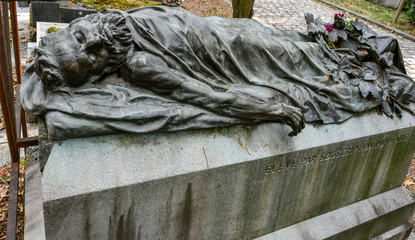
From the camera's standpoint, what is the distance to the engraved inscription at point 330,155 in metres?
3.04

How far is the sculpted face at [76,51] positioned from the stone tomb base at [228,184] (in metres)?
0.48

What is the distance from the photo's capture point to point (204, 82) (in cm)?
293

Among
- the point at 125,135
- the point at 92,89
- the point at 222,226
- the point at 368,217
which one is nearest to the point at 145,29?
the point at 92,89

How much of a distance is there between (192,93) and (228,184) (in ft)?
2.56

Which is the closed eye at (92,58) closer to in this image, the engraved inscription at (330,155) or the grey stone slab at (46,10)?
the engraved inscription at (330,155)

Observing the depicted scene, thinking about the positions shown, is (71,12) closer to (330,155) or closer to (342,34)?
(342,34)

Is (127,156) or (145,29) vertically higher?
(145,29)

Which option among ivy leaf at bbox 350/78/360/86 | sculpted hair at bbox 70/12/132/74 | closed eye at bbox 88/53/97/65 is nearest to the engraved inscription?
ivy leaf at bbox 350/78/360/86

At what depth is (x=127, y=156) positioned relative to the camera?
2426 mm

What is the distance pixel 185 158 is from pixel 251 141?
610 millimetres

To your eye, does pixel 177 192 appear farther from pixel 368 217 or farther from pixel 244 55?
pixel 368 217

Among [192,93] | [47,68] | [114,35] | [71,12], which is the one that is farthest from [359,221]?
[71,12]

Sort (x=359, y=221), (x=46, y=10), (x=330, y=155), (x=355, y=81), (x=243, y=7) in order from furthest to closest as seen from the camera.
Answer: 1. (x=243, y=7)
2. (x=46, y=10)
3. (x=359, y=221)
4. (x=355, y=81)
5. (x=330, y=155)

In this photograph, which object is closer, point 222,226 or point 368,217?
point 222,226
